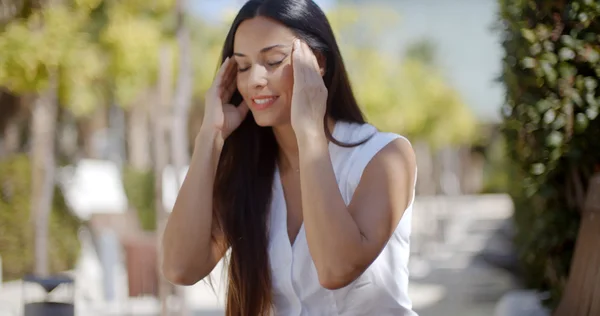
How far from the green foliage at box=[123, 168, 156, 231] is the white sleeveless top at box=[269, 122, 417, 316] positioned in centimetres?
1662

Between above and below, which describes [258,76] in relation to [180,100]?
above

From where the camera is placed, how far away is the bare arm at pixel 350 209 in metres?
1.96

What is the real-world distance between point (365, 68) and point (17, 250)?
18.0 m

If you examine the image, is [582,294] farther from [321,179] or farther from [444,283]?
[444,283]

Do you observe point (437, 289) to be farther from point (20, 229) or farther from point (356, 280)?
point (356, 280)

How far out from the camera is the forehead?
219cm

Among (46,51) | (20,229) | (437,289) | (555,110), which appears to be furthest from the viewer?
(437,289)

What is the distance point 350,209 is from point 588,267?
1.36 metres

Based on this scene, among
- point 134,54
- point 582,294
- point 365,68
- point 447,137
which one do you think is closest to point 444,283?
point 134,54

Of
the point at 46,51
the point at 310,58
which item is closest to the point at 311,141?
the point at 310,58

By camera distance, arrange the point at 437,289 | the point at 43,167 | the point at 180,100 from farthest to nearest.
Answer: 1. the point at 437,289
2. the point at 43,167
3. the point at 180,100

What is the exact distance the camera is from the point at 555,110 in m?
3.77

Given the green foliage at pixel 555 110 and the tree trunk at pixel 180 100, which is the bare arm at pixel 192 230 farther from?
the tree trunk at pixel 180 100

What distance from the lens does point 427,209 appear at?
755 inches
